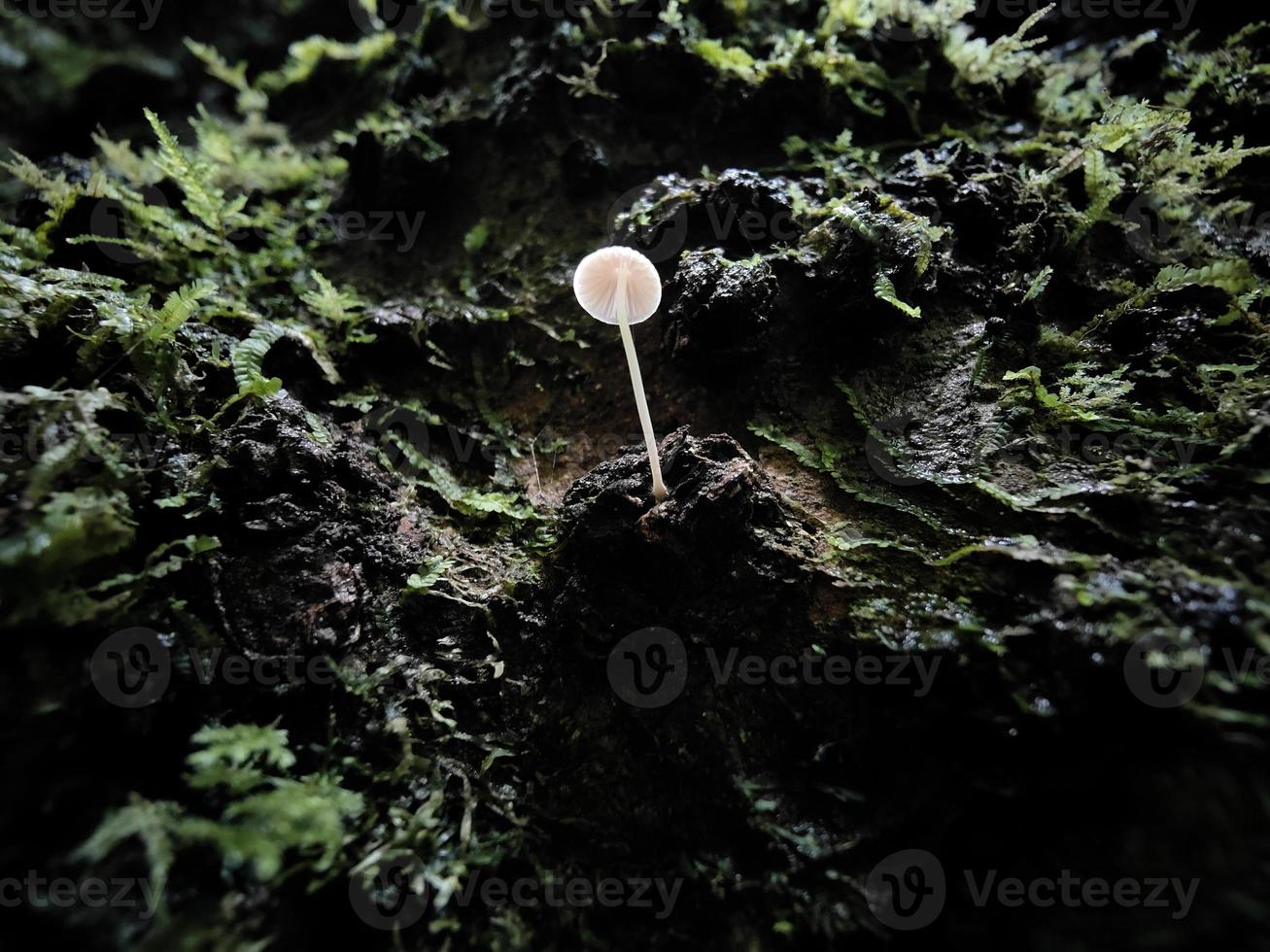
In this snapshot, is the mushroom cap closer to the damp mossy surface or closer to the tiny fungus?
the tiny fungus

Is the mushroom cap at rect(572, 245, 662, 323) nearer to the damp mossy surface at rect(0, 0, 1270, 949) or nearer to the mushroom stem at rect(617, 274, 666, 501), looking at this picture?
the mushroom stem at rect(617, 274, 666, 501)

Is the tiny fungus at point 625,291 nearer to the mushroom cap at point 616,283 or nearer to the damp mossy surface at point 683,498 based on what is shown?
the mushroom cap at point 616,283

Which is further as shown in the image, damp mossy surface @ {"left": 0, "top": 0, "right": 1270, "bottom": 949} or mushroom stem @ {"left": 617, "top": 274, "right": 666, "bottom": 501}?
mushroom stem @ {"left": 617, "top": 274, "right": 666, "bottom": 501}

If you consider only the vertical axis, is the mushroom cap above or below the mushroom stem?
above

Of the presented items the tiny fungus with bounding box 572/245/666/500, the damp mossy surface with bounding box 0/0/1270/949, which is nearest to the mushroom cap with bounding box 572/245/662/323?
the tiny fungus with bounding box 572/245/666/500

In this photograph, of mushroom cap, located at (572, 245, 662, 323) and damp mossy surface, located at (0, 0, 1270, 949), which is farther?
mushroom cap, located at (572, 245, 662, 323)

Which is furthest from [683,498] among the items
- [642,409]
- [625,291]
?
[625,291]

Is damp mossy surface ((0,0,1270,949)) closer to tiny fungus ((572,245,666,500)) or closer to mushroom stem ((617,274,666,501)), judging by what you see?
mushroom stem ((617,274,666,501))

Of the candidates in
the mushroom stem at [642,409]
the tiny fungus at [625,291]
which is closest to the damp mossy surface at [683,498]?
the mushroom stem at [642,409]
